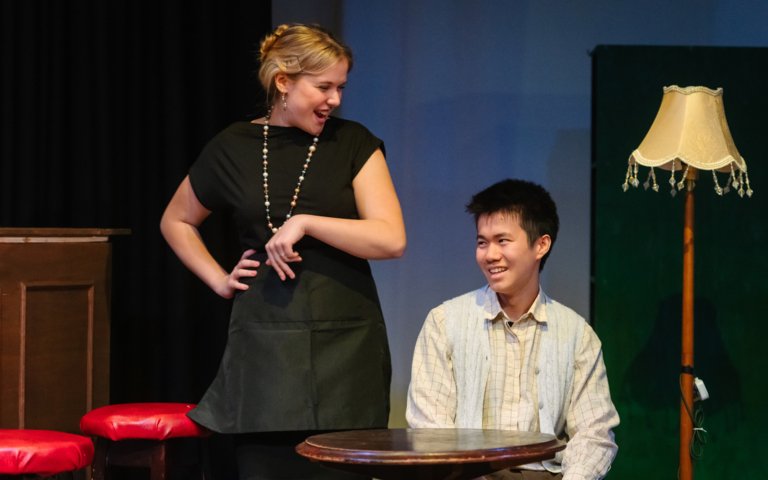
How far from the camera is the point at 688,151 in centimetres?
342

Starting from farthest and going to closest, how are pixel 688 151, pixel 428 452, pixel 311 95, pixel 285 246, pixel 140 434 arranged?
pixel 688 151, pixel 140 434, pixel 311 95, pixel 285 246, pixel 428 452

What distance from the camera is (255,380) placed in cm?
281

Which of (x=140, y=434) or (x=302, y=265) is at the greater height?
(x=302, y=265)

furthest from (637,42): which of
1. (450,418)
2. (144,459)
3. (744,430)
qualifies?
(144,459)

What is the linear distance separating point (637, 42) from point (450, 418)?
2283mm

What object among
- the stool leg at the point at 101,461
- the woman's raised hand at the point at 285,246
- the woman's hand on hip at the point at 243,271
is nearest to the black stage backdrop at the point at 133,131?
the stool leg at the point at 101,461

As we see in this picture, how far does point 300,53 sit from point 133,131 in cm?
149

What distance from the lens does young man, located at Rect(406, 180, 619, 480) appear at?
2.71 meters

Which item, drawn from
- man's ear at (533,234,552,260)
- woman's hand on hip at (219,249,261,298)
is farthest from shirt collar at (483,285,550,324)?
woman's hand on hip at (219,249,261,298)

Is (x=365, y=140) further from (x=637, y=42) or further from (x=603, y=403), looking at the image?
(x=637, y=42)

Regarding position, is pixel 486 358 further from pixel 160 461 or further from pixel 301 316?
pixel 160 461

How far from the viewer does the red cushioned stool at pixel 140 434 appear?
3.12m

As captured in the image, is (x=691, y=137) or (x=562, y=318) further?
(x=691, y=137)

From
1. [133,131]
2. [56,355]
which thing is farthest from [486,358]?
[133,131]
